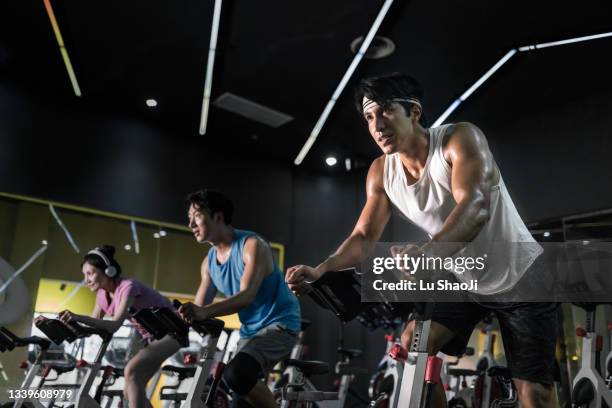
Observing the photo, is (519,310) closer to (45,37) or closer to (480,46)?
(480,46)

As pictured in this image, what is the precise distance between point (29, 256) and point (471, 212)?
4.79 metres

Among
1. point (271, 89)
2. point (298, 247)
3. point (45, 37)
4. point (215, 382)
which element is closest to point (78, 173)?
point (45, 37)

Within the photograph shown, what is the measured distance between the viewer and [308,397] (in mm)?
2836

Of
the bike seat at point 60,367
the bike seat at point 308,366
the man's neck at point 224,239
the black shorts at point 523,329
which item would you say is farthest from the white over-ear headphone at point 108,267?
the black shorts at point 523,329

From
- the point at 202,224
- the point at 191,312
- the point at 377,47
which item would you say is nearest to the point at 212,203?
the point at 202,224

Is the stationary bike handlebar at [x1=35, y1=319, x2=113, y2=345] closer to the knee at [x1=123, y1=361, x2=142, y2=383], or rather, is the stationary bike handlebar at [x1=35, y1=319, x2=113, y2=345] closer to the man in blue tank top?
the knee at [x1=123, y1=361, x2=142, y2=383]

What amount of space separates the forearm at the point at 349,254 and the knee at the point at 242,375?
2.93ft

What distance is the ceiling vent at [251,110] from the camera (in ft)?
18.2

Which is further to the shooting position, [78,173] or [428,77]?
[78,173]

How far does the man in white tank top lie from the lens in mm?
1425

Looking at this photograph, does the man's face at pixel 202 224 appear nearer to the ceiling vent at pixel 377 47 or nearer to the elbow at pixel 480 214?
the elbow at pixel 480 214

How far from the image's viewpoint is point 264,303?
264 cm

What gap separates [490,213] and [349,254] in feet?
1.41

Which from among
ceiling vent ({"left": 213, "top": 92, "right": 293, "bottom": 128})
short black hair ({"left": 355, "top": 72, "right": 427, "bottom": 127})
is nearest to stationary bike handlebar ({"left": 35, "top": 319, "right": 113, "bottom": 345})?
short black hair ({"left": 355, "top": 72, "right": 427, "bottom": 127})
